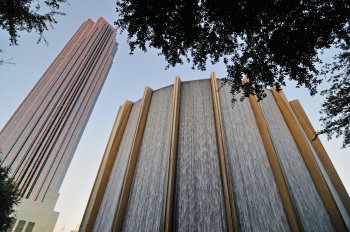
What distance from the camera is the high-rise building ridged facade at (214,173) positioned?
24.1 ft

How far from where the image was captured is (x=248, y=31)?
471 cm

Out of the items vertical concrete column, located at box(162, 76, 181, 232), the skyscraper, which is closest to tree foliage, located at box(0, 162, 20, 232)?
vertical concrete column, located at box(162, 76, 181, 232)

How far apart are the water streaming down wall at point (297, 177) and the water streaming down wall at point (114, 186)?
7392mm

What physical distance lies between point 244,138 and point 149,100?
6.46 meters

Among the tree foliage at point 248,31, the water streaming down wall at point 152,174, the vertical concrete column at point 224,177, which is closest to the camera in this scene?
the tree foliage at point 248,31

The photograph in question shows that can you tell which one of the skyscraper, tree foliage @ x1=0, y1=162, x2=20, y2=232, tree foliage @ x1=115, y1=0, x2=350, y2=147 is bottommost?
tree foliage @ x1=0, y1=162, x2=20, y2=232

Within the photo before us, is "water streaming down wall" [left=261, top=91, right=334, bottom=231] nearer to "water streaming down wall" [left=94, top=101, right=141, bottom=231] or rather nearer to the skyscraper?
"water streaming down wall" [left=94, top=101, right=141, bottom=231]

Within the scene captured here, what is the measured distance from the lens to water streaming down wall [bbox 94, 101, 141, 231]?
883 cm

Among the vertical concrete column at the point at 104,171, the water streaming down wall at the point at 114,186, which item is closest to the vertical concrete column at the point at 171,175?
the water streaming down wall at the point at 114,186

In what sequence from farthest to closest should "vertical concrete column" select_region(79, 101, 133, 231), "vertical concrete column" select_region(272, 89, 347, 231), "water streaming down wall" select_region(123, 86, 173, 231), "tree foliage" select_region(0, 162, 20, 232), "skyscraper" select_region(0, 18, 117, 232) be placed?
"skyscraper" select_region(0, 18, 117, 232) < "tree foliage" select_region(0, 162, 20, 232) < "vertical concrete column" select_region(79, 101, 133, 231) < "vertical concrete column" select_region(272, 89, 347, 231) < "water streaming down wall" select_region(123, 86, 173, 231)

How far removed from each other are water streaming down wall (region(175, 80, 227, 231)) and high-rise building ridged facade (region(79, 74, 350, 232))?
34mm

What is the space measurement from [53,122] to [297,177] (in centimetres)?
5615

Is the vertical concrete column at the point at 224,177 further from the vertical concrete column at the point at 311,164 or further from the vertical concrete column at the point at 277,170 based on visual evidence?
the vertical concrete column at the point at 311,164

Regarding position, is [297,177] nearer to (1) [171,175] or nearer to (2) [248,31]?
(1) [171,175]
